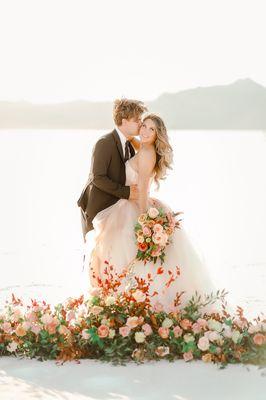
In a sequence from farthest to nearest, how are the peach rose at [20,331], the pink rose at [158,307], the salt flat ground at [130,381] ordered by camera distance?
1. the pink rose at [158,307]
2. the peach rose at [20,331]
3. the salt flat ground at [130,381]

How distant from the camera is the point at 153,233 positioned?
25.0 feet

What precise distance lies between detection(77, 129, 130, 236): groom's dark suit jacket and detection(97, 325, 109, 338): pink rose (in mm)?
1469

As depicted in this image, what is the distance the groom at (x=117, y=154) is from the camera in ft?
25.9

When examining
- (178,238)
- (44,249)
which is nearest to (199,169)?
(44,249)

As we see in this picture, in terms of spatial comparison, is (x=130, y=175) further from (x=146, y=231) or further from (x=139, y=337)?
(x=139, y=337)

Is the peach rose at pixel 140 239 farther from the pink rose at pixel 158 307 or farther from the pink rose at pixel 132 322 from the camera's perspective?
the pink rose at pixel 132 322

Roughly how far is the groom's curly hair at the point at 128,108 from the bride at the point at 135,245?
0.56ft

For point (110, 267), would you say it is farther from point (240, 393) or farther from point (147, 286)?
point (240, 393)

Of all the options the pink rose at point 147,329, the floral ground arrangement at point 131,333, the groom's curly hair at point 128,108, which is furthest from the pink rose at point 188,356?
the groom's curly hair at point 128,108

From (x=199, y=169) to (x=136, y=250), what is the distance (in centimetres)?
3972

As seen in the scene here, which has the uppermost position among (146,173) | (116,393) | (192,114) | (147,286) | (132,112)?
(192,114)

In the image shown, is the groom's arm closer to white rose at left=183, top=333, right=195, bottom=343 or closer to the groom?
the groom

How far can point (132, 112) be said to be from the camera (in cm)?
787

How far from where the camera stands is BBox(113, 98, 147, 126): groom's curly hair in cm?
788
